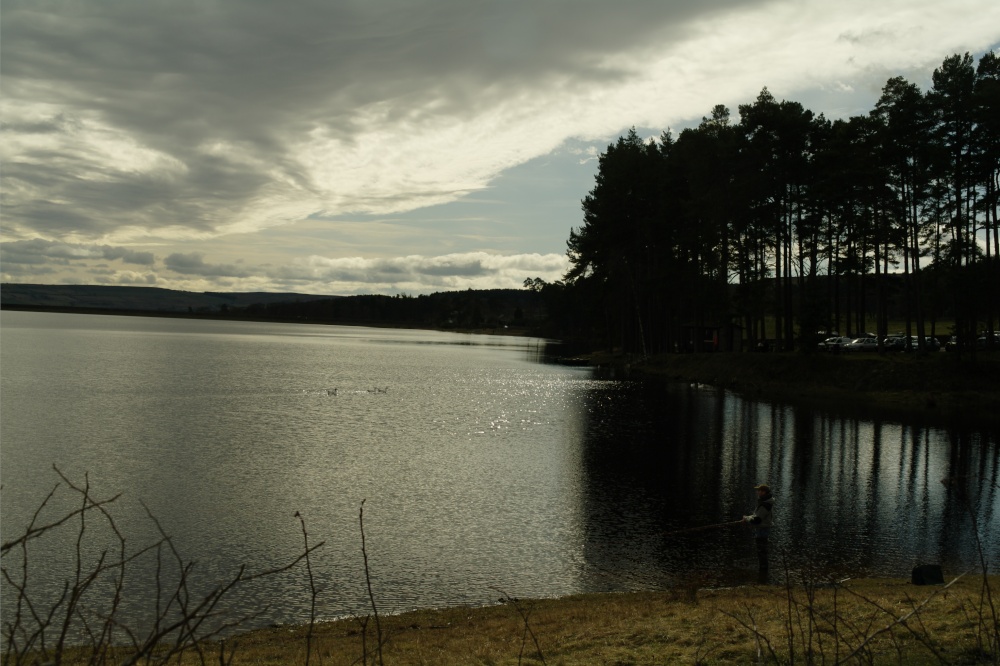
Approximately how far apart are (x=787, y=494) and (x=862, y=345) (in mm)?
41415

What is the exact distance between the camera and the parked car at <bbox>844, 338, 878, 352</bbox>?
198 ft

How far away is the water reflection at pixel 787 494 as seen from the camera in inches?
693

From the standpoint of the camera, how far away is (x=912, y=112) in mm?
48625

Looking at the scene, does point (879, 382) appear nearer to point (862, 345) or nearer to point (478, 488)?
point (862, 345)

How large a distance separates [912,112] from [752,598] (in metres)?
45.2

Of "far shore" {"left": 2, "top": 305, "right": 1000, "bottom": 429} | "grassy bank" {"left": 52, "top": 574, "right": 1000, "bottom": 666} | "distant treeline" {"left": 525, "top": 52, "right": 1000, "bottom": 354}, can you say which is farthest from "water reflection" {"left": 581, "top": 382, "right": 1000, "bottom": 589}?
"distant treeline" {"left": 525, "top": 52, "right": 1000, "bottom": 354}

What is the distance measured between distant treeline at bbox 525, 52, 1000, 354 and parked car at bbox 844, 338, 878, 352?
293cm

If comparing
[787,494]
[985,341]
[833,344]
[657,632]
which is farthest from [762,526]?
[985,341]

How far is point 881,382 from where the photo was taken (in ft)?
167

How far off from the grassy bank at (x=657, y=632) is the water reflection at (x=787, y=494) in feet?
4.76

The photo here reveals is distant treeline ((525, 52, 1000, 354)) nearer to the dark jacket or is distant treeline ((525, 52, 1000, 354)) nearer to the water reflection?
the water reflection

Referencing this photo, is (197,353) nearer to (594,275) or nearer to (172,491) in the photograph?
(594,275)

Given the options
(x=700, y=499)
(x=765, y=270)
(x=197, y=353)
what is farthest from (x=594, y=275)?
(x=700, y=499)

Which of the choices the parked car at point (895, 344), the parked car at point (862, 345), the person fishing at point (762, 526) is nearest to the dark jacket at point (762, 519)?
the person fishing at point (762, 526)
